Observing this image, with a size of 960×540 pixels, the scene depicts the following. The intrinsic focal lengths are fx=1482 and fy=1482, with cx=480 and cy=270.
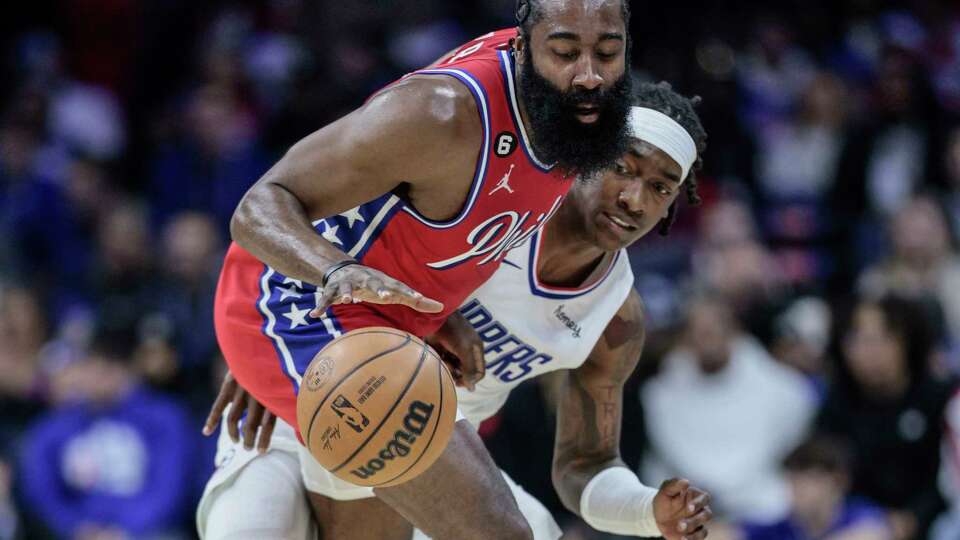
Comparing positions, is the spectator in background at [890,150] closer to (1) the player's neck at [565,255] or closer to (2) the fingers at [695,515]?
(1) the player's neck at [565,255]

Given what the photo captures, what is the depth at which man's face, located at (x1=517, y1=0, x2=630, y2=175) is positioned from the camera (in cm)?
430

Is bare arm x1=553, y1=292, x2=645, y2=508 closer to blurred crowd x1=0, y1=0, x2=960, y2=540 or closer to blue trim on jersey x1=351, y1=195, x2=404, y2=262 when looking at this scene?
blue trim on jersey x1=351, y1=195, x2=404, y2=262

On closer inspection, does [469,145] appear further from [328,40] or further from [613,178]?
[328,40]

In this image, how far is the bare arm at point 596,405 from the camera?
209 inches

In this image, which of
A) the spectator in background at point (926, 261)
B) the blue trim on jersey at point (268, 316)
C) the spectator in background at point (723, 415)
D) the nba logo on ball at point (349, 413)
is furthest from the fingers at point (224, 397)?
the spectator in background at point (926, 261)

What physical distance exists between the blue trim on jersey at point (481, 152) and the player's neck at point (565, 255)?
0.69 m

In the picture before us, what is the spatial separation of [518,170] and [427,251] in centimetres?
37

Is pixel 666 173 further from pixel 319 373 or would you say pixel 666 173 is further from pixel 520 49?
pixel 319 373

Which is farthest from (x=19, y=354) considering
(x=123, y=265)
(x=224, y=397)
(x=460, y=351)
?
(x=460, y=351)

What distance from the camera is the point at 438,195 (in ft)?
14.4

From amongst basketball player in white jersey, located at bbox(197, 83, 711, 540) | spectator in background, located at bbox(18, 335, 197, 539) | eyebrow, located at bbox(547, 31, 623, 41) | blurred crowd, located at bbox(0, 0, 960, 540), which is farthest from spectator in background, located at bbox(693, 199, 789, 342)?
eyebrow, located at bbox(547, 31, 623, 41)

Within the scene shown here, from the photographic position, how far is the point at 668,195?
5.08 m

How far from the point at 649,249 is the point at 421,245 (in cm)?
508

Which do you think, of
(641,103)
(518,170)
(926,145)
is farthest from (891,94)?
(518,170)
